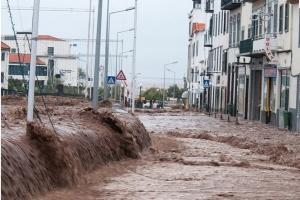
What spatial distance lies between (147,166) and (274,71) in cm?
2924

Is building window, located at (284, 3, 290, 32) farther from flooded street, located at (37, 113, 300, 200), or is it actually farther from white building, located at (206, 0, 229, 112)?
white building, located at (206, 0, 229, 112)

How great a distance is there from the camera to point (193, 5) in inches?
4646

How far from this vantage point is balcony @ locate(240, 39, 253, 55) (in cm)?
5131

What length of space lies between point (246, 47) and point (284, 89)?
9.19 m

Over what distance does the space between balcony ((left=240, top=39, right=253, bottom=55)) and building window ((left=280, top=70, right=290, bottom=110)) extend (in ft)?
21.7

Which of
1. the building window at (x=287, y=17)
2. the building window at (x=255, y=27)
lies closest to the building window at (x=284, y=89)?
the building window at (x=287, y=17)

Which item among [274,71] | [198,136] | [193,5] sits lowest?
[198,136]

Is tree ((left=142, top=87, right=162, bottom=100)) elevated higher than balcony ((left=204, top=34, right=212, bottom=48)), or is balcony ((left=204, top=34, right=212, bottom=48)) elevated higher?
balcony ((left=204, top=34, right=212, bottom=48))

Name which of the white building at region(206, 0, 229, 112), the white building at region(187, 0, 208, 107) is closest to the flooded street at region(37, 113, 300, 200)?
the white building at region(206, 0, 229, 112)

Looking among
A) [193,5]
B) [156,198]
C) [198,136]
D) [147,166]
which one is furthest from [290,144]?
[193,5]

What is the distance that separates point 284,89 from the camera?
1740 inches

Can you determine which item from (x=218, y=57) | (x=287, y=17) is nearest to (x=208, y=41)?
(x=218, y=57)

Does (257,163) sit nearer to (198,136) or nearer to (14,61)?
(198,136)

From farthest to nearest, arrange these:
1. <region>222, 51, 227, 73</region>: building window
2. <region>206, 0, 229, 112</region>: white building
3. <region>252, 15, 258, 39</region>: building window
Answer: <region>206, 0, 229, 112</region>: white building < <region>222, 51, 227, 73</region>: building window < <region>252, 15, 258, 39</region>: building window
